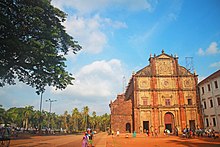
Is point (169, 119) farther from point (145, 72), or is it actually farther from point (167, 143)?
point (167, 143)

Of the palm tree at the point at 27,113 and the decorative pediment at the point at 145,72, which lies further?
the palm tree at the point at 27,113

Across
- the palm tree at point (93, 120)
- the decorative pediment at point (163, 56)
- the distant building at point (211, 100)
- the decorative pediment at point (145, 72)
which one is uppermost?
the decorative pediment at point (163, 56)

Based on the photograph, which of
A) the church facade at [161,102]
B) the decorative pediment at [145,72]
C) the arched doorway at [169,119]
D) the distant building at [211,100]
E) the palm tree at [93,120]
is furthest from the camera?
the palm tree at [93,120]

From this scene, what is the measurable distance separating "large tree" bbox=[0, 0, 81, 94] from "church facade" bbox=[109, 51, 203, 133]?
3140 cm

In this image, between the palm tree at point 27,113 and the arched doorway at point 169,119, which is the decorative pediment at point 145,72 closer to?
the arched doorway at point 169,119

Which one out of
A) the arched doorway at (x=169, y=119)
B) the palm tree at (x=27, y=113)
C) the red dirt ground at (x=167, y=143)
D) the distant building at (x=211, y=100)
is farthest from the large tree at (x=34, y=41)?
the palm tree at (x=27, y=113)

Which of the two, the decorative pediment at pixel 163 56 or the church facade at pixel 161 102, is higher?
the decorative pediment at pixel 163 56

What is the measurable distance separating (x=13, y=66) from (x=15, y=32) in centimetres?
255

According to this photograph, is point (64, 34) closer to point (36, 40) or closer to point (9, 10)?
point (36, 40)

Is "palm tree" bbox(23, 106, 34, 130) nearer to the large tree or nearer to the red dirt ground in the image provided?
the red dirt ground

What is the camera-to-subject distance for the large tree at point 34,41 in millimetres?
8469

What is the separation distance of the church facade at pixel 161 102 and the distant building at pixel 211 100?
1912mm

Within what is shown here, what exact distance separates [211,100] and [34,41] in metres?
35.3

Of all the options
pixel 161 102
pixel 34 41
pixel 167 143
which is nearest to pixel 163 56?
pixel 161 102
